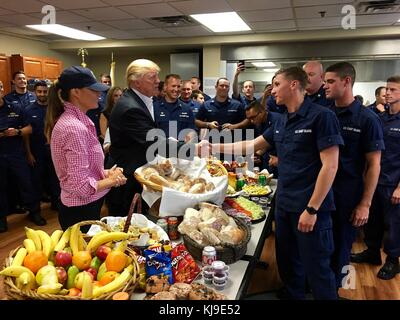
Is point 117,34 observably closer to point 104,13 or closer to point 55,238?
point 104,13

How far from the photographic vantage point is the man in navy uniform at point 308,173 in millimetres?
1765

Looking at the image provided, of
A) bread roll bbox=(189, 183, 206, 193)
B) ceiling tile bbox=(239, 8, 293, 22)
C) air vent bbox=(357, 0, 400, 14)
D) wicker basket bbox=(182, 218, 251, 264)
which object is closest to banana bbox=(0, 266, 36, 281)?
wicker basket bbox=(182, 218, 251, 264)

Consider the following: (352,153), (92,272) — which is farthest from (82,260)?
(352,153)

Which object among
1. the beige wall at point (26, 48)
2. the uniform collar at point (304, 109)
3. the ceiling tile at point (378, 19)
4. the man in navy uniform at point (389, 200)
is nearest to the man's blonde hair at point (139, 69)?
the uniform collar at point (304, 109)

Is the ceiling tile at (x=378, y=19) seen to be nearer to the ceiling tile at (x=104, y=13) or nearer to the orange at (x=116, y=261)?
the ceiling tile at (x=104, y=13)

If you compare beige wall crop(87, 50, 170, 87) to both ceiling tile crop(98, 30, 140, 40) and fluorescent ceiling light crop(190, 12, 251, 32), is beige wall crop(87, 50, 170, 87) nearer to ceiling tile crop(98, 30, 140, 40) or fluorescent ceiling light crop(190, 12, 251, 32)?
ceiling tile crop(98, 30, 140, 40)

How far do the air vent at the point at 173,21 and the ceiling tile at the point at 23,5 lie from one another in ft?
5.61

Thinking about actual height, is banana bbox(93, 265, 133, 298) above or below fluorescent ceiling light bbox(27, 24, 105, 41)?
below

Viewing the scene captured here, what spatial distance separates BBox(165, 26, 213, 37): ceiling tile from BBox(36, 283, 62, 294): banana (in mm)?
5846

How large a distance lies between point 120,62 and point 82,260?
8.89 meters

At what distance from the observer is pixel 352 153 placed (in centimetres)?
212

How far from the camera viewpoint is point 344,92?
7.03 feet

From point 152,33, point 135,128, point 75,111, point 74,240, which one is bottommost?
point 74,240

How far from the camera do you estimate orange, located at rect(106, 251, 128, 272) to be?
121 centimetres
